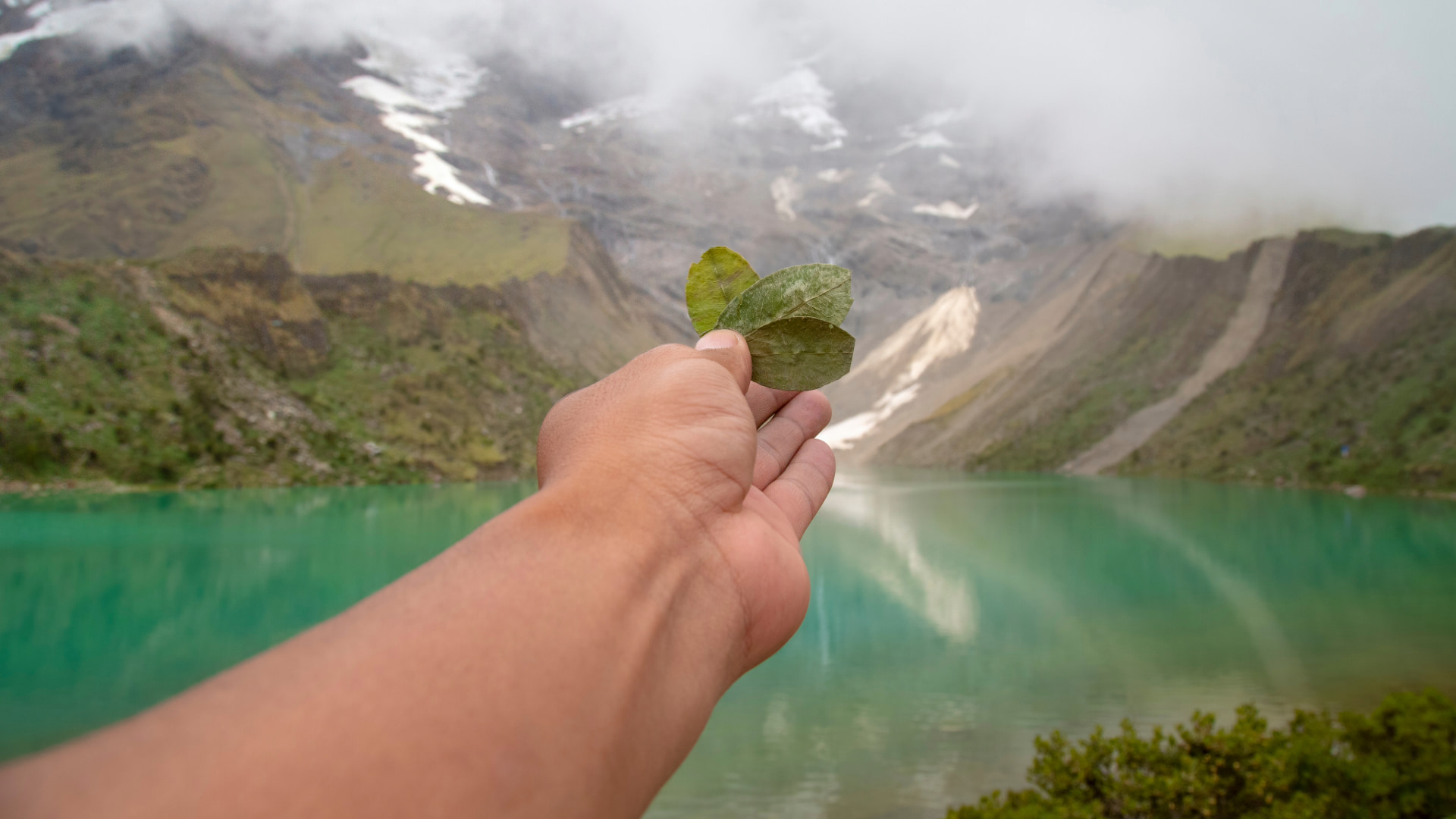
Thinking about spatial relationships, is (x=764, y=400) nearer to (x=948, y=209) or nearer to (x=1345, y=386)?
(x=1345, y=386)

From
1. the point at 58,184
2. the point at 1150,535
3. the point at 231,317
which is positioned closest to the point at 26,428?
the point at 231,317

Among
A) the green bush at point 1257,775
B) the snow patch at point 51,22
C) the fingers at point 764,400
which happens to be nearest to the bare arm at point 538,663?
the fingers at point 764,400

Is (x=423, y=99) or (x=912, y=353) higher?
(x=423, y=99)

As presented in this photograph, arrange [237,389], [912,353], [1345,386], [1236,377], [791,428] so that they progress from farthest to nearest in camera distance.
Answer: [912,353] → [1236,377] → [1345,386] → [237,389] → [791,428]

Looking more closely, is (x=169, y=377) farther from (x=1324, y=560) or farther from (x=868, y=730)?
(x=1324, y=560)

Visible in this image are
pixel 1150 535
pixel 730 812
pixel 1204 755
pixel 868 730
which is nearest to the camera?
pixel 1204 755

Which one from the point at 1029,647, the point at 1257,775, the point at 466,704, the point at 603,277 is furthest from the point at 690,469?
the point at 603,277
